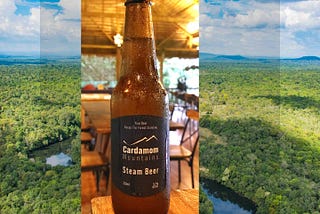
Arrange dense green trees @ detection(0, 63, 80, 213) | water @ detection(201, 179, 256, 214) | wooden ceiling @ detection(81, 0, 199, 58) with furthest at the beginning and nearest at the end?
wooden ceiling @ detection(81, 0, 199, 58)
water @ detection(201, 179, 256, 214)
dense green trees @ detection(0, 63, 80, 213)

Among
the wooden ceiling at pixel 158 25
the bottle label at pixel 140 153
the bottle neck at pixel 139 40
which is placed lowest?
the bottle label at pixel 140 153

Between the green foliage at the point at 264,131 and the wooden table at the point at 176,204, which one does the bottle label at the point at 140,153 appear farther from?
the green foliage at the point at 264,131

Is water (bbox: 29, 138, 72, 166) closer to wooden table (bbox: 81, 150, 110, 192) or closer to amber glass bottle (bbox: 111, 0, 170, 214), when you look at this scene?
wooden table (bbox: 81, 150, 110, 192)

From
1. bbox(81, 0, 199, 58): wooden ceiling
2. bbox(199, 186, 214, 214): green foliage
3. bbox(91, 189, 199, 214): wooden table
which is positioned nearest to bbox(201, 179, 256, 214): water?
bbox(199, 186, 214, 214): green foliage

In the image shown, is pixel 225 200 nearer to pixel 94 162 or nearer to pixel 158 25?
pixel 94 162

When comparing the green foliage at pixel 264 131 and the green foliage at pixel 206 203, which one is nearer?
the green foliage at pixel 264 131

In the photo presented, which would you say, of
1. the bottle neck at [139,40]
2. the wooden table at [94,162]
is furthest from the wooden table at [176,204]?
the wooden table at [94,162]

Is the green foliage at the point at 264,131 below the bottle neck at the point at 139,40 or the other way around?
below
